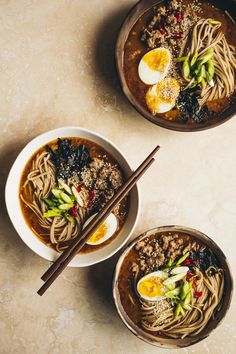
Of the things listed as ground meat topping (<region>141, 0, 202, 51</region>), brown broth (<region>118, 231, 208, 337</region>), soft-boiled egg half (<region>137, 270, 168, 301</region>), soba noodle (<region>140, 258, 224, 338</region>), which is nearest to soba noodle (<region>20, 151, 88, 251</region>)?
brown broth (<region>118, 231, 208, 337</region>)

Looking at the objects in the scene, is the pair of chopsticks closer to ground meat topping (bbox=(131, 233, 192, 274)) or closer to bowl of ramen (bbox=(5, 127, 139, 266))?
bowl of ramen (bbox=(5, 127, 139, 266))

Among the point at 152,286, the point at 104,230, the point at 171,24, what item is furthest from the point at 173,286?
the point at 171,24

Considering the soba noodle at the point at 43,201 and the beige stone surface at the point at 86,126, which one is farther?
the beige stone surface at the point at 86,126

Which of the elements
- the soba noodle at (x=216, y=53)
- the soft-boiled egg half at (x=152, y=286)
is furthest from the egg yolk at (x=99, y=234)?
the soba noodle at (x=216, y=53)

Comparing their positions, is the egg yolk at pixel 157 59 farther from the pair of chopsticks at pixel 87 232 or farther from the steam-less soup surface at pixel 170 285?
the steam-less soup surface at pixel 170 285

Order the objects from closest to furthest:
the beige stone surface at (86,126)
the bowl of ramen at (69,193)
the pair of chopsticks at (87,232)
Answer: the pair of chopsticks at (87,232), the bowl of ramen at (69,193), the beige stone surface at (86,126)

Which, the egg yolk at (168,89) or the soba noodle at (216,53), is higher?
the soba noodle at (216,53)
